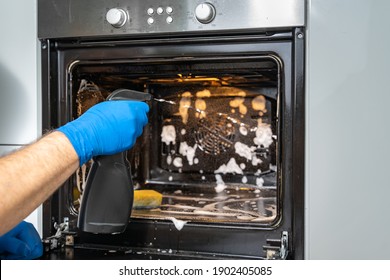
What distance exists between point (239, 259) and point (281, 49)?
1.94 ft

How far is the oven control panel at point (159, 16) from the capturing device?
4.31 ft

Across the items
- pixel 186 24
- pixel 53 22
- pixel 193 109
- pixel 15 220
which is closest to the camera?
pixel 15 220

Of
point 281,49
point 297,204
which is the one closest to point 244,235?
point 297,204

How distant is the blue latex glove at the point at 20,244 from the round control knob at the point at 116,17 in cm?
63

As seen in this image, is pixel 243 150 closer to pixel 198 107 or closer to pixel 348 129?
pixel 198 107

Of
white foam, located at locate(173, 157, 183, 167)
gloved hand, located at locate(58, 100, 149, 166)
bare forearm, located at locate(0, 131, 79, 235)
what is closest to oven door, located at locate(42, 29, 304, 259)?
white foam, located at locate(173, 157, 183, 167)

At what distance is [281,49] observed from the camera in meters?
1.35

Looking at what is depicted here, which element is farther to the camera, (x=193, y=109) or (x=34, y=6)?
(x=193, y=109)

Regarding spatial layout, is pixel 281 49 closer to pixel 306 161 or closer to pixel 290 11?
pixel 290 11

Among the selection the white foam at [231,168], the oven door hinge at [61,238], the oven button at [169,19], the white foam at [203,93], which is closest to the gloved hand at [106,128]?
the oven button at [169,19]

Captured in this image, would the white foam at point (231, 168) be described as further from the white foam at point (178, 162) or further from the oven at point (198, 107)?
the white foam at point (178, 162)

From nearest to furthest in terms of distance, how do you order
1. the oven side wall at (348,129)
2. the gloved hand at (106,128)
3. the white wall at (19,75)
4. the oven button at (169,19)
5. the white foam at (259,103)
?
the gloved hand at (106,128), the oven side wall at (348,129), the oven button at (169,19), the white wall at (19,75), the white foam at (259,103)

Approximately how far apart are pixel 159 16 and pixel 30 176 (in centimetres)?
69

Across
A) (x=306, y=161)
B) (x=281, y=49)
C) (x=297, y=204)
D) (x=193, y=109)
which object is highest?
(x=281, y=49)
